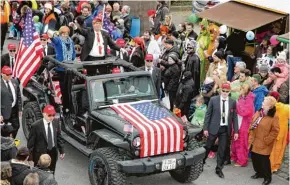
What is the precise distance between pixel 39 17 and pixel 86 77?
9.10m

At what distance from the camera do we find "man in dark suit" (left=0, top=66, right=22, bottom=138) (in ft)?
35.9

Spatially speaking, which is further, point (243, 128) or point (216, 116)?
point (243, 128)

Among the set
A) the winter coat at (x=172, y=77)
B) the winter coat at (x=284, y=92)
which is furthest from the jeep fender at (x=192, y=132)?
the winter coat at (x=172, y=77)

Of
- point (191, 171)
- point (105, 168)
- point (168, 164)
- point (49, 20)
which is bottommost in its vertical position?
point (191, 171)

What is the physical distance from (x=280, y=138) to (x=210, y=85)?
1727 mm

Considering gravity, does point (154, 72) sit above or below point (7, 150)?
above

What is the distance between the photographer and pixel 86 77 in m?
10.5

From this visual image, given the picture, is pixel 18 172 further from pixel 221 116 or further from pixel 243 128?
pixel 243 128

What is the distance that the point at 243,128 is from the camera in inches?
437

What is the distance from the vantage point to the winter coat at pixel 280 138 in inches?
419

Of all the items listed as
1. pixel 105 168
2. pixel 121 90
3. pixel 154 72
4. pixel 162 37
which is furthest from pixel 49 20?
pixel 105 168

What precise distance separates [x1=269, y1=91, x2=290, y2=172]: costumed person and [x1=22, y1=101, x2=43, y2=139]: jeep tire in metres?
4.37

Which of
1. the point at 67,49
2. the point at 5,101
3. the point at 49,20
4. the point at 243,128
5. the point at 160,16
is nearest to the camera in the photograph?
the point at 5,101

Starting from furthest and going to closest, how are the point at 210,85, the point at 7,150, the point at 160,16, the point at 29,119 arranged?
the point at 160,16 → the point at 29,119 → the point at 210,85 → the point at 7,150
